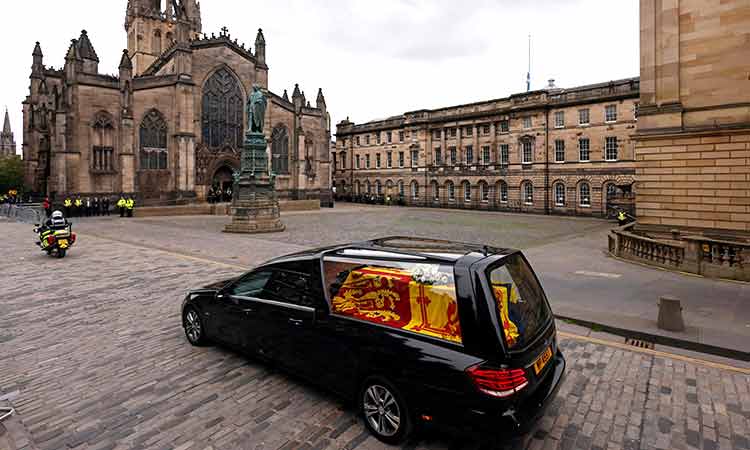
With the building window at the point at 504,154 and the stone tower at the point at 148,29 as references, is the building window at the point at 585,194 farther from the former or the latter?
the stone tower at the point at 148,29

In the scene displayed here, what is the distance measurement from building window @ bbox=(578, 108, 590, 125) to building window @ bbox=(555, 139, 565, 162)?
99.2 inches

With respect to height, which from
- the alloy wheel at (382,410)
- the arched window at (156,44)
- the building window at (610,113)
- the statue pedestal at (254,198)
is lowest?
the alloy wheel at (382,410)

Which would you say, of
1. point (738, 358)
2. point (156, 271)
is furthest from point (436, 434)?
point (156, 271)

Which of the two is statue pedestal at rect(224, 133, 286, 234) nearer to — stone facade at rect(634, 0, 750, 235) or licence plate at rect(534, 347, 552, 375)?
stone facade at rect(634, 0, 750, 235)

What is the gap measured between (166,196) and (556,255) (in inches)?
1393

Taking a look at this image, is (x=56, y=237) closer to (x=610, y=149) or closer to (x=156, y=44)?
(x=610, y=149)

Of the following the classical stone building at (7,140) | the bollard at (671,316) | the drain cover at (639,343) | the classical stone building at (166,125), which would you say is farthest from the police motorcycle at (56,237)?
the classical stone building at (7,140)

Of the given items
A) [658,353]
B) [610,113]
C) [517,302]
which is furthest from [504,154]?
[517,302]

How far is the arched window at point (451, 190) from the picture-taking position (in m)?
51.8

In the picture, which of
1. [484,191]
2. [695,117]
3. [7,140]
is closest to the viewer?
[695,117]

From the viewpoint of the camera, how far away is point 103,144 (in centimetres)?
3488

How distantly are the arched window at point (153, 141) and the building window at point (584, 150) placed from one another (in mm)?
40090

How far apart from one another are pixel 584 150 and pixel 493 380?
42839 millimetres

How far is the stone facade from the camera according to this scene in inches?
530
